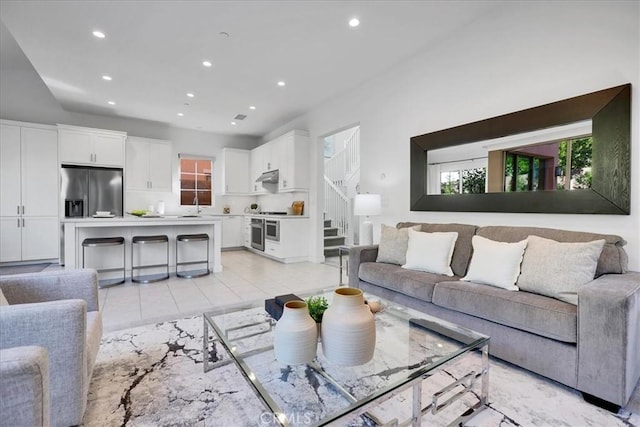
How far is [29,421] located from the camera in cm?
90

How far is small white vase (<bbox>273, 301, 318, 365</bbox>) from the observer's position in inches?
52.6

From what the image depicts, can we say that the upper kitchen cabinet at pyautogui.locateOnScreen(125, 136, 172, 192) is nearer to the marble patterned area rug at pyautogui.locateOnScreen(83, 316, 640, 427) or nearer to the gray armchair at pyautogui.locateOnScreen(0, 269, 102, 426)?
the marble patterned area rug at pyautogui.locateOnScreen(83, 316, 640, 427)

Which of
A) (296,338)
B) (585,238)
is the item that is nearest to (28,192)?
(296,338)

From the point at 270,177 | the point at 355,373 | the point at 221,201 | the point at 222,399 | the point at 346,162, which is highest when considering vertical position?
the point at 346,162

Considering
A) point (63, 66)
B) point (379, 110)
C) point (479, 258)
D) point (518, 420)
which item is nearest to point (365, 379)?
point (518, 420)

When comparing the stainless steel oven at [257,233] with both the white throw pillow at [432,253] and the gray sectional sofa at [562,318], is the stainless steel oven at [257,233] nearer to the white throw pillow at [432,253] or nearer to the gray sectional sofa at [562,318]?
the white throw pillow at [432,253]

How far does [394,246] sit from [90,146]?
603 centimetres

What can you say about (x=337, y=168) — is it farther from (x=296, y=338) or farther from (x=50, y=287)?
(x=296, y=338)

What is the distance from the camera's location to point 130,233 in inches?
174

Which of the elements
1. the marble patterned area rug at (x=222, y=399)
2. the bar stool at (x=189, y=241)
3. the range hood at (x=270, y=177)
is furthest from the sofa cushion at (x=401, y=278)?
the range hood at (x=270, y=177)

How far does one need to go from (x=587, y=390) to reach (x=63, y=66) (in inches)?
244

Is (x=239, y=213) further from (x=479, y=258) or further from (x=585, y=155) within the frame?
(x=585, y=155)

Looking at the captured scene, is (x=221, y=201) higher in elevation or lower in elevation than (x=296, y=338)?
higher

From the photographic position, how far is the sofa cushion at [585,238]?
6.63 ft
